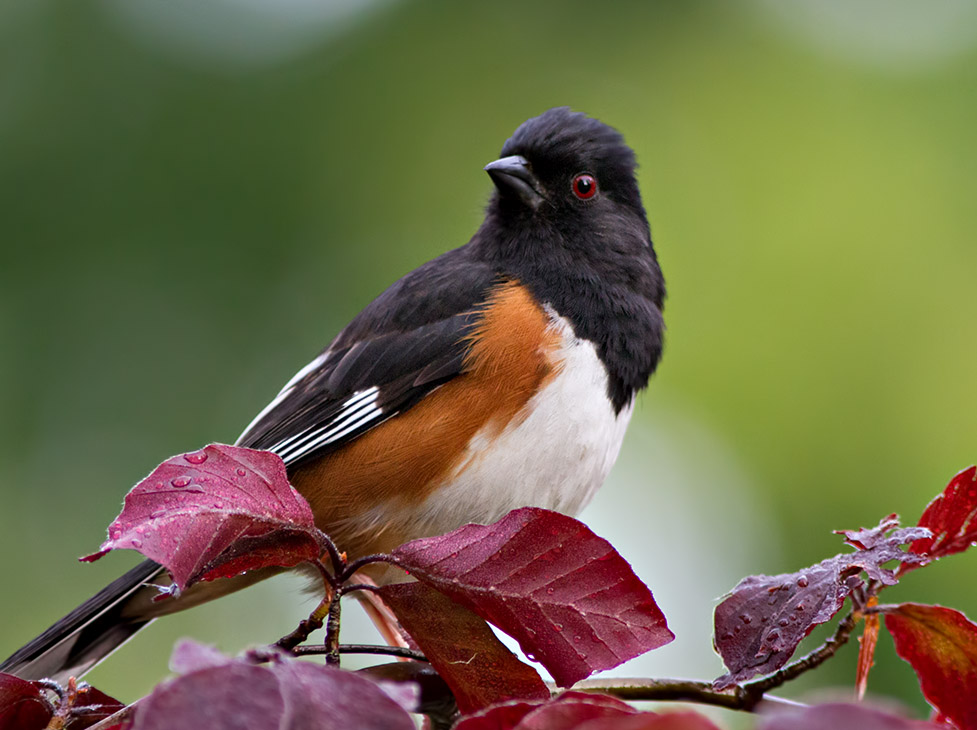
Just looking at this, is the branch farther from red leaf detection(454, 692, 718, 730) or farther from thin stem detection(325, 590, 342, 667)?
red leaf detection(454, 692, 718, 730)

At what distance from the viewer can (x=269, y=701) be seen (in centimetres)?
76

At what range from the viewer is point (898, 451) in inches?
180

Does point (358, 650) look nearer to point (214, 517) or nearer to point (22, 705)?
point (214, 517)

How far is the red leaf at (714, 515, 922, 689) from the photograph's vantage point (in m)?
1.23

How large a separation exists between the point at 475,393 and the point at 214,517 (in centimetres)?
154

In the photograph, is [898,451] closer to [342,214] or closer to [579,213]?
[579,213]

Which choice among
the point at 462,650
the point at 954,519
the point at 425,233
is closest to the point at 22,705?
the point at 462,650

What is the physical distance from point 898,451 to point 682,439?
1.45 m

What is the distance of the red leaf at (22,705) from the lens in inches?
43.7

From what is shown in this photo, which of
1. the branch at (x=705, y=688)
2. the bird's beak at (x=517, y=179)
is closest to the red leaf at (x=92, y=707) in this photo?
the branch at (x=705, y=688)

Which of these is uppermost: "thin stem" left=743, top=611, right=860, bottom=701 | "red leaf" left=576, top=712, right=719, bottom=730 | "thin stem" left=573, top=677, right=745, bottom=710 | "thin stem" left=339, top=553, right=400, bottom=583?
"thin stem" left=339, top=553, right=400, bottom=583

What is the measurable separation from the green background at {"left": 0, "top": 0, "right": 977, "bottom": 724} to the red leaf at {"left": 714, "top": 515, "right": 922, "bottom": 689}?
11.0 feet

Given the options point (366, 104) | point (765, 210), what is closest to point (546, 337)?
point (765, 210)

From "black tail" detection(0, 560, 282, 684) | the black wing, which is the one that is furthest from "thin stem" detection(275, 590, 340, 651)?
the black wing
